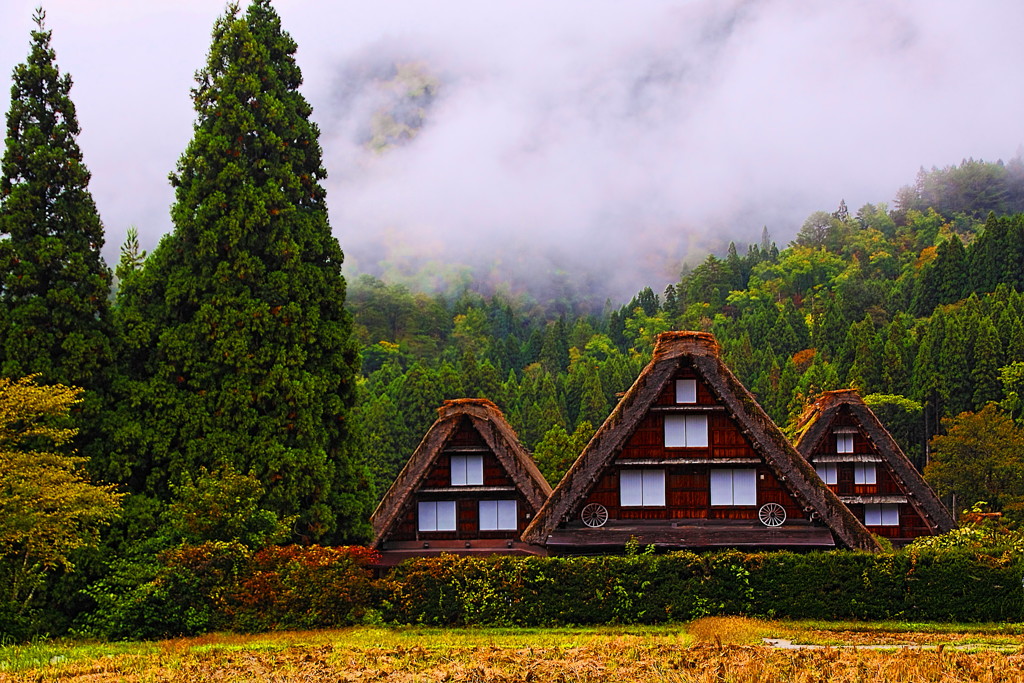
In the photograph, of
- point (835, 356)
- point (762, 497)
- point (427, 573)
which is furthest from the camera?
point (835, 356)

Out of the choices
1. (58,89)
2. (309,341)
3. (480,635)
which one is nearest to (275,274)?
(309,341)

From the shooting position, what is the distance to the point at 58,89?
30.6m

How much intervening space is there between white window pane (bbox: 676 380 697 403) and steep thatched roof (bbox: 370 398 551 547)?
7374 millimetres

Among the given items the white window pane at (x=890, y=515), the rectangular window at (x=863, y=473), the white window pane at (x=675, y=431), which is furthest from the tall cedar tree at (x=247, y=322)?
the white window pane at (x=890, y=515)

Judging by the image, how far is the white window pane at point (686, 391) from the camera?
31141mm

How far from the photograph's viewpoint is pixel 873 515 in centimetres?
4566

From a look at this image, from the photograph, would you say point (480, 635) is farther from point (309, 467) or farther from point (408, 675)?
point (309, 467)

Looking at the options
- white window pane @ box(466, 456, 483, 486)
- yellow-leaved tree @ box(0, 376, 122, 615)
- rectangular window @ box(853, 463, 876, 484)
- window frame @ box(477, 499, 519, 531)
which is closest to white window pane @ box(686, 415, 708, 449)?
window frame @ box(477, 499, 519, 531)

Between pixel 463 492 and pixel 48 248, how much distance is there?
49.6ft

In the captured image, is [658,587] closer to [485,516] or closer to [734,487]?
[734,487]

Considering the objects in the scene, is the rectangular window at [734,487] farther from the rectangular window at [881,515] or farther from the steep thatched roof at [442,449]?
the rectangular window at [881,515]

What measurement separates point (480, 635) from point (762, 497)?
10158mm

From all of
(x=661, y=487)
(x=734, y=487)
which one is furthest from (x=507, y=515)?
(x=734, y=487)

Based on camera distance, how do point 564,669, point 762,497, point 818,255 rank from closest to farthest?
point 564,669, point 762,497, point 818,255
